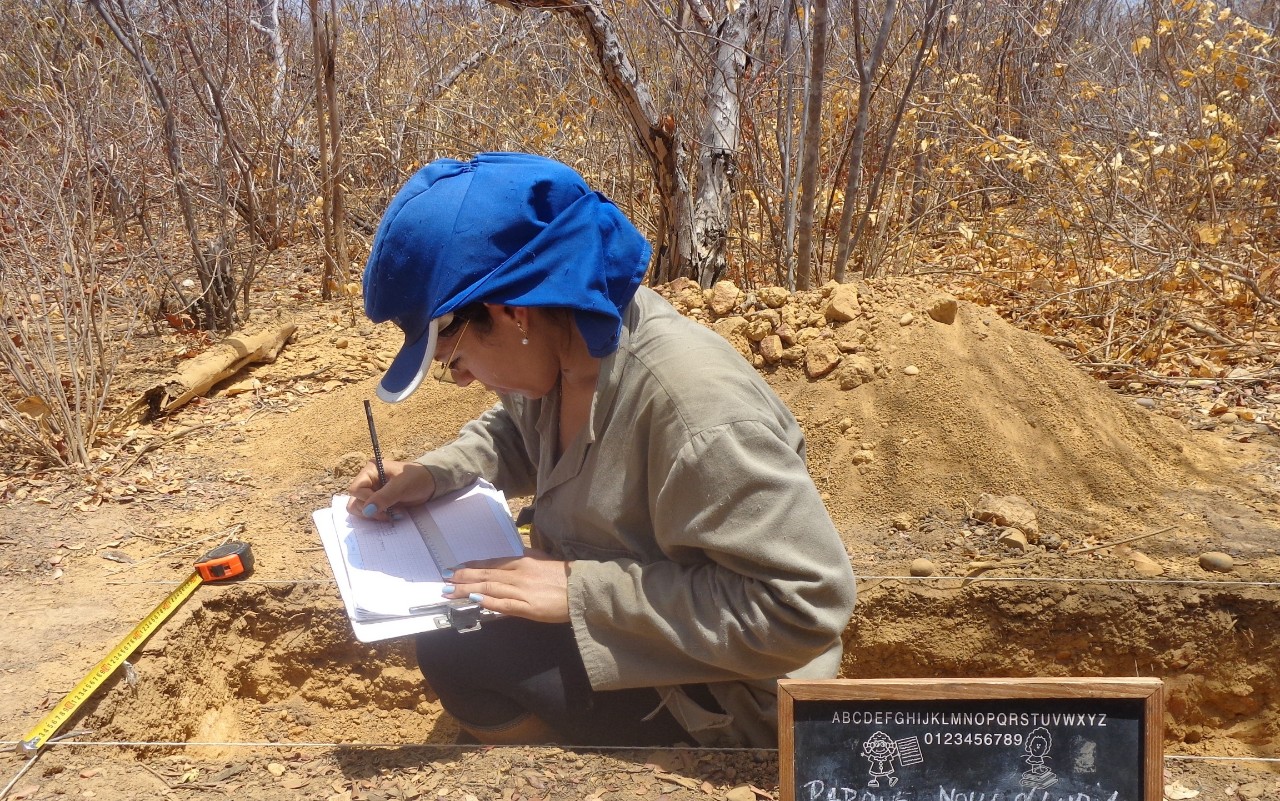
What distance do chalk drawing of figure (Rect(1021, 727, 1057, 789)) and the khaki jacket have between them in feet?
1.07

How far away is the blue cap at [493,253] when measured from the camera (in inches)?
60.2

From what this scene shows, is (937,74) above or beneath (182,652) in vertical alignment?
above

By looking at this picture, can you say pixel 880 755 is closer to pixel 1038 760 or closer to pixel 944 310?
pixel 1038 760

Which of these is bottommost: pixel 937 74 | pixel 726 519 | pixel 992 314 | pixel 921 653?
pixel 921 653

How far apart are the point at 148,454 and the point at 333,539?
245cm

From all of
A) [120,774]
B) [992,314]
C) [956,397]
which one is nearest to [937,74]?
[992,314]

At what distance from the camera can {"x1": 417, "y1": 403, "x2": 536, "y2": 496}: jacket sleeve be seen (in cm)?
224

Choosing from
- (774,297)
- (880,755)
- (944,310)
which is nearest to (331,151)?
(774,297)

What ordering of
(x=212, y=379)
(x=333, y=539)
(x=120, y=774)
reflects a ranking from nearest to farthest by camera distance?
1. (x=120, y=774)
2. (x=333, y=539)
3. (x=212, y=379)

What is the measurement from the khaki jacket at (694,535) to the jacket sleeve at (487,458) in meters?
0.38

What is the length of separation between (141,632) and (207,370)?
244cm

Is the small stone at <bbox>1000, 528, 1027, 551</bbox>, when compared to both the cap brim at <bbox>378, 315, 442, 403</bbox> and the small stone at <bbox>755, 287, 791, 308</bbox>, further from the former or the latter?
the cap brim at <bbox>378, 315, 442, 403</bbox>

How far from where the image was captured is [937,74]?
22.6 ft

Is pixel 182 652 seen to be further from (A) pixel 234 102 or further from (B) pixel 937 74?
(B) pixel 937 74
